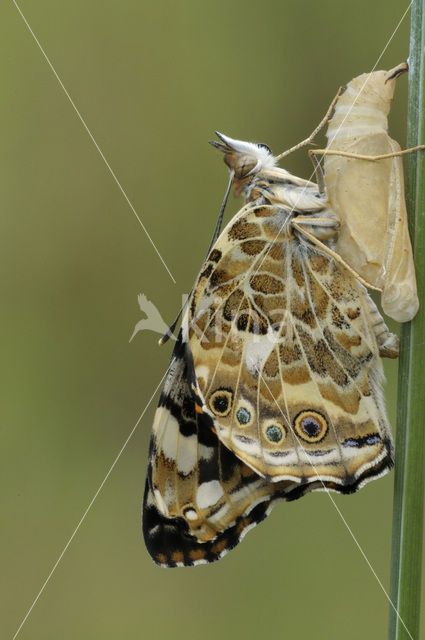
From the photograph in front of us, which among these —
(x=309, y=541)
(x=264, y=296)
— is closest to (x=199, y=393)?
(x=264, y=296)

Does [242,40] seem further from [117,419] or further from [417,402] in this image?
[417,402]

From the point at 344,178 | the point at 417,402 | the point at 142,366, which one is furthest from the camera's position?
the point at 142,366

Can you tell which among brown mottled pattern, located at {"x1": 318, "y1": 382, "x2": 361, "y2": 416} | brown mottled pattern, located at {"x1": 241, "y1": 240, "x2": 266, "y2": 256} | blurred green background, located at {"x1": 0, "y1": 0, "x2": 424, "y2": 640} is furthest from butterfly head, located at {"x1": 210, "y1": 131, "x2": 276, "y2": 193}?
blurred green background, located at {"x1": 0, "y1": 0, "x2": 424, "y2": 640}

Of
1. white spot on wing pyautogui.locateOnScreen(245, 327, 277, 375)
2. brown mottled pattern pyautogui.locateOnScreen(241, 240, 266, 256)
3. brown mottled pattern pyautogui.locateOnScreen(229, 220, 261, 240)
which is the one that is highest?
brown mottled pattern pyautogui.locateOnScreen(229, 220, 261, 240)

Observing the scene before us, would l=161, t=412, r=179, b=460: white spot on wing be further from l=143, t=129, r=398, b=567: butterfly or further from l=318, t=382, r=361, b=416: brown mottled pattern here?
l=318, t=382, r=361, b=416: brown mottled pattern

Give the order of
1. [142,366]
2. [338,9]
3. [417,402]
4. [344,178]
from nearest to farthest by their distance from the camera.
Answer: [417,402] → [344,178] → [338,9] → [142,366]
